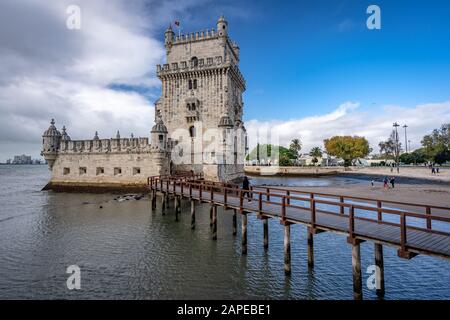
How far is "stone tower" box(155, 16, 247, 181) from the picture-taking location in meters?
35.4

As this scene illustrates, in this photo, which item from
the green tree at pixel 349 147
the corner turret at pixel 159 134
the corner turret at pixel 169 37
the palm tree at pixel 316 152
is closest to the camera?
the corner turret at pixel 159 134

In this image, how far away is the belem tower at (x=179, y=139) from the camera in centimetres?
3369

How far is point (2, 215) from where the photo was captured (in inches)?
904

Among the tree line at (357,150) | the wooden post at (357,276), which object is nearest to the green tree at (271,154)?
the tree line at (357,150)

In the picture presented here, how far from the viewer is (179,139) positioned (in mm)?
36906

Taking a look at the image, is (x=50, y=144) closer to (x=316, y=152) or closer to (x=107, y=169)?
(x=107, y=169)

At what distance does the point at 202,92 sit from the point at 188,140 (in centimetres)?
684

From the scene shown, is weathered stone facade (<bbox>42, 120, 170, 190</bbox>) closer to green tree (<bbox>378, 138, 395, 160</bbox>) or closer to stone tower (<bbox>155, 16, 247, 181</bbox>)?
stone tower (<bbox>155, 16, 247, 181</bbox>)

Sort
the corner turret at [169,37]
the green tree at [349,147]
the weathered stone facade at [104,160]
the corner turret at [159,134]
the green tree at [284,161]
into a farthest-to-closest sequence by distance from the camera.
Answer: the green tree at [284,161], the green tree at [349,147], the corner turret at [169,37], the weathered stone facade at [104,160], the corner turret at [159,134]

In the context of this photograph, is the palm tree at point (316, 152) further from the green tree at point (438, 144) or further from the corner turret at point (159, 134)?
the corner turret at point (159, 134)

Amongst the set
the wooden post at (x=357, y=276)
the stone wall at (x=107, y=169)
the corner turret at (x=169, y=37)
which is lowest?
the wooden post at (x=357, y=276)
